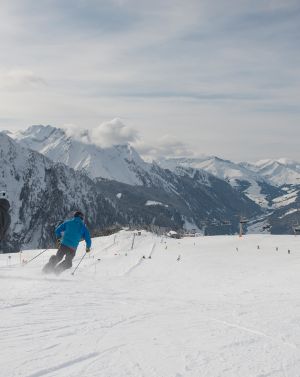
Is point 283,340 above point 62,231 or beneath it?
beneath

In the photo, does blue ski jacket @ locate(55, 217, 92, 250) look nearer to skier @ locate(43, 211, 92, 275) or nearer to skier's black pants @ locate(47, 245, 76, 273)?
skier @ locate(43, 211, 92, 275)

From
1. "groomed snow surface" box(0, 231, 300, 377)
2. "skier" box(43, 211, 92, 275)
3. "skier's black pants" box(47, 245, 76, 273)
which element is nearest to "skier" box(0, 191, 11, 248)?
"groomed snow surface" box(0, 231, 300, 377)

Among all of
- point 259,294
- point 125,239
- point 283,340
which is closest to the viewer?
point 283,340

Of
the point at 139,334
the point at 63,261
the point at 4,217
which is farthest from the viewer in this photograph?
the point at 63,261

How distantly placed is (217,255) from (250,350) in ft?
81.8

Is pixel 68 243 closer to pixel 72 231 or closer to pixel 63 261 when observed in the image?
pixel 72 231

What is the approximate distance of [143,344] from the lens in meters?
5.94

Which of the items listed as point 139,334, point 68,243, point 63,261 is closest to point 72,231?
point 68,243

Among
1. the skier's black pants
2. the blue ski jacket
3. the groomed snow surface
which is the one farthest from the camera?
the blue ski jacket

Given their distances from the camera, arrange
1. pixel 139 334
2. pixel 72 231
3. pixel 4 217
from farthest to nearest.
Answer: pixel 72 231
pixel 4 217
pixel 139 334

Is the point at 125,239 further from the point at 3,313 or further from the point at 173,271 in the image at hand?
the point at 3,313

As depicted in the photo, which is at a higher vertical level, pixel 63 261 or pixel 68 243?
pixel 68 243

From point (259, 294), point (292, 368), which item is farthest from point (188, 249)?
point (292, 368)

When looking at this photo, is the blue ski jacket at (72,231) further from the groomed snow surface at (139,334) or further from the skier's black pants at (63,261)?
the groomed snow surface at (139,334)
